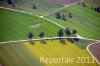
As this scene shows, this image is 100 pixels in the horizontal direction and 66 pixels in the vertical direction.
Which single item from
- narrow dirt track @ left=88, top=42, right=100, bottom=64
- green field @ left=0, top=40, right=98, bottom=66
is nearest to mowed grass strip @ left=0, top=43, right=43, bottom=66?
green field @ left=0, top=40, right=98, bottom=66

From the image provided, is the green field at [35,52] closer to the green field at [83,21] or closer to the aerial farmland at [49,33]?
the aerial farmland at [49,33]

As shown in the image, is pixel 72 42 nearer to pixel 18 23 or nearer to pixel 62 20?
pixel 62 20

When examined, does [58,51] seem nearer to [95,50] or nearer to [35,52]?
[35,52]

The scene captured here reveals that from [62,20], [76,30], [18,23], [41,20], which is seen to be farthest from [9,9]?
[76,30]

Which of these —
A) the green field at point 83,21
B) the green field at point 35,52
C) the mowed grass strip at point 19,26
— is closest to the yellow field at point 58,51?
the green field at point 35,52

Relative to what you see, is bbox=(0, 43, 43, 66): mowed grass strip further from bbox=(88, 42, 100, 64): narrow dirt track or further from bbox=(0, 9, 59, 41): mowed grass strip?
bbox=(88, 42, 100, 64): narrow dirt track
